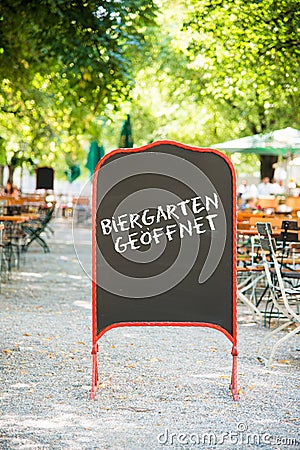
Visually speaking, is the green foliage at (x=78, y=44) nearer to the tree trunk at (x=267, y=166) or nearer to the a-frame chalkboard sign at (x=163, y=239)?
the a-frame chalkboard sign at (x=163, y=239)

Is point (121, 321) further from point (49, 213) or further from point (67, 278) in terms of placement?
point (49, 213)

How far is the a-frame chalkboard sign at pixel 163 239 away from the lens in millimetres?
6129

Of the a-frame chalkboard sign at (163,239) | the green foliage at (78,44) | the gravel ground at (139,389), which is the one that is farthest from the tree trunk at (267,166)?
the a-frame chalkboard sign at (163,239)

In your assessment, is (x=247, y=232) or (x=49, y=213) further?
(x=49, y=213)

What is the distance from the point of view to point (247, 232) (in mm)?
10422

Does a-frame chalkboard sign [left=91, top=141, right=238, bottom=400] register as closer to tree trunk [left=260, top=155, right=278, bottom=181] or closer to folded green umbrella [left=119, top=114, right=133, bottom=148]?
folded green umbrella [left=119, top=114, right=133, bottom=148]

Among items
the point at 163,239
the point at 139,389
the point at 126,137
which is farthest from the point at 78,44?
the point at 126,137

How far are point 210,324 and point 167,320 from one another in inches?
11.9

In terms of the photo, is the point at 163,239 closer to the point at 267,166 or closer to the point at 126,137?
the point at 126,137

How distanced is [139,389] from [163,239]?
1.12 m

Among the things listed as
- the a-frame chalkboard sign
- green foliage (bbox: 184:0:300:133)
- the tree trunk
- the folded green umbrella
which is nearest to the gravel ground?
the a-frame chalkboard sign

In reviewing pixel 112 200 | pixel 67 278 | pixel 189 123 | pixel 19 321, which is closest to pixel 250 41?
pixel 67 278

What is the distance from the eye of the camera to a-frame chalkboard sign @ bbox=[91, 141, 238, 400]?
6.13 meters

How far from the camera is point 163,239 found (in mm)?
6223
